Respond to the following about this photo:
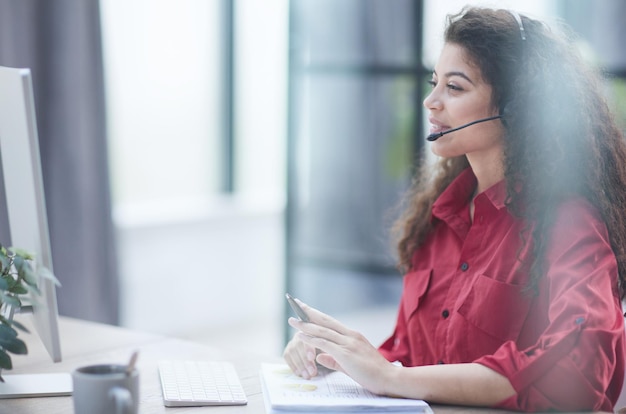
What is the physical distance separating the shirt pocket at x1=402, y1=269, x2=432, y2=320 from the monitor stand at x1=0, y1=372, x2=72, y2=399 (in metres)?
0.66

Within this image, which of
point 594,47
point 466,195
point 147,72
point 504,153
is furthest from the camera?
point 147,72

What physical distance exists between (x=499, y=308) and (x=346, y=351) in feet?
1.10

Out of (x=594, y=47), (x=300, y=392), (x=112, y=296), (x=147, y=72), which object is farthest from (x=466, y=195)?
(x=147, y=72)

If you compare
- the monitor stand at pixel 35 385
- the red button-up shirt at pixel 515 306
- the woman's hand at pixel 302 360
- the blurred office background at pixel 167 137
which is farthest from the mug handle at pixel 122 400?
the blurred office background at pixel 167 137

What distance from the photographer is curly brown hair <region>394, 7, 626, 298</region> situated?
1.50 m

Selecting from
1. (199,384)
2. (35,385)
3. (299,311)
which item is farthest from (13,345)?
Result: (299,311)

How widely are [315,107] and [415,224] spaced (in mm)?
1668

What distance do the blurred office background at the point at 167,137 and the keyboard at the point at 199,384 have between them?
1.30 metres

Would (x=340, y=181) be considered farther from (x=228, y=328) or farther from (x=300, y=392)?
(x=300, y=392)

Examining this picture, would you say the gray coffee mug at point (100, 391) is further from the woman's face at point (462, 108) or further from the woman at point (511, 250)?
the woman's face at point (462, 108)

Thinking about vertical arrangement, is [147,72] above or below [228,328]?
above

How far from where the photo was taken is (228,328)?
4660mm

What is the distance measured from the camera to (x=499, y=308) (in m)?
1.52

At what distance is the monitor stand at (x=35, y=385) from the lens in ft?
4.39
